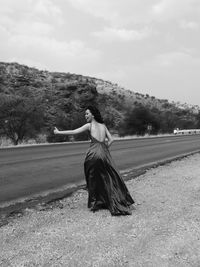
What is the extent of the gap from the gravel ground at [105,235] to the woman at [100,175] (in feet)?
0.79

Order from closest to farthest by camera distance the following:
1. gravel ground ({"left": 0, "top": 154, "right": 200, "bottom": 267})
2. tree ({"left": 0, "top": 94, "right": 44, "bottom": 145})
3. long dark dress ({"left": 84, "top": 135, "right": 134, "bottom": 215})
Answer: gravel ground ({"left": 0, "top": 154, "right": 200, "bottom": 267}) → long dark dress ({"left": 84, "top": 135, "right": 134, "bottom": 215}) → tree ({"left": 0, "top": 94, "right": 44, "bottom": 145})

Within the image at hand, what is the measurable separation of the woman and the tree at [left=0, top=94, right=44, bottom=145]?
23.2 m

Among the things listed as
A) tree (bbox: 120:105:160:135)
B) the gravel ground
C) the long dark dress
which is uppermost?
tree (bbox: 120:105:160:135)

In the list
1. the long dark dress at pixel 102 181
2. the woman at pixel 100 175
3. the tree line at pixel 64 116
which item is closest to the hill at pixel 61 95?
the tree line at pixel 64 116

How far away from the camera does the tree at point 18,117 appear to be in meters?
29.7

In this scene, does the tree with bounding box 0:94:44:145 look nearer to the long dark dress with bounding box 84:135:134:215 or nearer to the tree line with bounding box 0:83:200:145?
the tree line with bounding box 0:83:200:145

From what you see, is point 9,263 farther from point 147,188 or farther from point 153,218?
point 147,188

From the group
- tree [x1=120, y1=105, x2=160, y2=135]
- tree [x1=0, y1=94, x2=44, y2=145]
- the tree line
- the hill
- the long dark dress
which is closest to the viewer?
the long dark dress

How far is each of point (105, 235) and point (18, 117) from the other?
84.5ft

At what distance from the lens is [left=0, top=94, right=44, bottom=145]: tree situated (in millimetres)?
29719

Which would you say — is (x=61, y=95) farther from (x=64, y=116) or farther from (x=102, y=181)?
(x=102, y=181)

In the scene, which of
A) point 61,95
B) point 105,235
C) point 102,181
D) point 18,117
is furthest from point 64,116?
point 105,235

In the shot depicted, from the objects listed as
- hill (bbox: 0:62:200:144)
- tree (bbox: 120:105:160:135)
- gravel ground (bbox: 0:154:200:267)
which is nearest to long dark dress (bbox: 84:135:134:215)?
gravel ground (bbox: 0:154:200:267)

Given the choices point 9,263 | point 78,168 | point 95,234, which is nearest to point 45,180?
point 78,168
